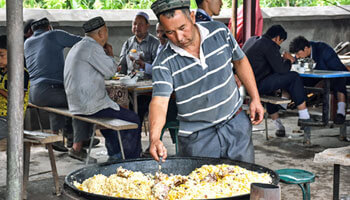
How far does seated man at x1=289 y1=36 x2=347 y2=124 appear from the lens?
7797mm

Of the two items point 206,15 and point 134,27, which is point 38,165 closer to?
point 134,27

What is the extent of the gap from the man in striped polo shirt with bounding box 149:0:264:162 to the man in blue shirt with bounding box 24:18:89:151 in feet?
12.8

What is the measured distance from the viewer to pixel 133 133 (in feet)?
20.4

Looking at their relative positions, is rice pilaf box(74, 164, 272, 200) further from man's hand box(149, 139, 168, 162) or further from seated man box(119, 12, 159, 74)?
seated man box(119, 12, 159, 74)

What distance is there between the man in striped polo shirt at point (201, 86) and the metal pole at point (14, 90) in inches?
26.5

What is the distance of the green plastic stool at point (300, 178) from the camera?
3257mm

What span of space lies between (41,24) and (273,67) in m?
3.17

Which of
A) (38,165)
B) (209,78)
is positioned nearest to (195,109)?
(209,78)

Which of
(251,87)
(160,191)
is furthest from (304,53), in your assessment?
(160,191)

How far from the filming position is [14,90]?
2703 millimetres

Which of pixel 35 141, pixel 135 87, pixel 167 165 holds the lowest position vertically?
pixel 35 141

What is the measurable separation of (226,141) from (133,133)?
3.00m

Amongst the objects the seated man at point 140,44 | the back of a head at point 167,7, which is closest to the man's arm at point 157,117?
the back of a head at point 167,7

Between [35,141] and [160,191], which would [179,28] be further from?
[35,141]
